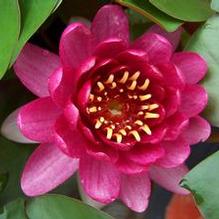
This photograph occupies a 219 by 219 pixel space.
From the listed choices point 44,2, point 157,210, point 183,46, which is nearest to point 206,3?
point 183,46

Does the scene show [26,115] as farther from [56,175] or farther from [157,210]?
[157,210]

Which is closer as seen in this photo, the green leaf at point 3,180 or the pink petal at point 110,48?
the pink petal at point 110,48

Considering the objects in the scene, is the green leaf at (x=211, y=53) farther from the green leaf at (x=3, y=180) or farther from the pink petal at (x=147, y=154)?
the green leaf at (x=3, y=180)

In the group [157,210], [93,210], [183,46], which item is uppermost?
[183,46]

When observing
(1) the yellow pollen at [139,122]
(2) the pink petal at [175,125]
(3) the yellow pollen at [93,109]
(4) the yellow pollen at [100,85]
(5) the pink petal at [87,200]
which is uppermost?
(4) the yellow pollen at [100,85]

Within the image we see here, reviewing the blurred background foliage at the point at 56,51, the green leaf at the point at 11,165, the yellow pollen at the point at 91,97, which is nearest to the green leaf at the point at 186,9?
the blurred background foliage at the point at 56,51

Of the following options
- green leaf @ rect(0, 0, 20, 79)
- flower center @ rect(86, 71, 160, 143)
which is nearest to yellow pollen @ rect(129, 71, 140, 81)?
flower center @ rect(86, 71, 160, 143)

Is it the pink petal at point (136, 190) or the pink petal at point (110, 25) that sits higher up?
the pink petal at point (110, 25)

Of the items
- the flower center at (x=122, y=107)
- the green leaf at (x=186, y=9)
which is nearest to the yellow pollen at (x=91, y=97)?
the flower center at (x=122, y=107)
